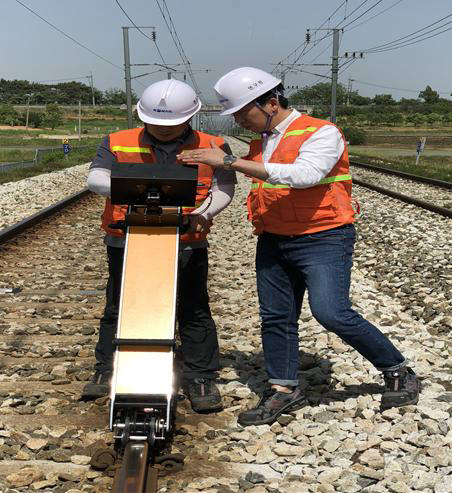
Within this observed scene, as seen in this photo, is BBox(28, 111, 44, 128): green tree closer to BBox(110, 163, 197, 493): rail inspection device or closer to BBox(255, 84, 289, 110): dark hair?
BBox(255, 84, 289, 110): dark hair

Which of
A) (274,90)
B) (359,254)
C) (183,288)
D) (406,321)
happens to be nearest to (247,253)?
(359,254)

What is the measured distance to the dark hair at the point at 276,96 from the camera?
3500mm

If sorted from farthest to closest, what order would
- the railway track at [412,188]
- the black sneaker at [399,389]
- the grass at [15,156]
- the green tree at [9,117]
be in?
the green tree at [9,117] → the grass at [15,156] → the railway track at [412,188] → the black sneaker at [399,389]

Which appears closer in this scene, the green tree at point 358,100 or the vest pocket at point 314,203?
the vest pocket at point 314,203

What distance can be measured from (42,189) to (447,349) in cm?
1353

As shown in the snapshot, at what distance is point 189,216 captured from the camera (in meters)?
3.60

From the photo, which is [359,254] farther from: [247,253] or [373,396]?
[373,396]

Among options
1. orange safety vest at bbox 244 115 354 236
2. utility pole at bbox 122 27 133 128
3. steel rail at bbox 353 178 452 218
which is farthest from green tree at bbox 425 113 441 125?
orange safety vest at bbox 244 115 354 236

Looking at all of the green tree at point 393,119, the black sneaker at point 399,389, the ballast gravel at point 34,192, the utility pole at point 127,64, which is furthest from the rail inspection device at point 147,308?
the green tree at point 393,119

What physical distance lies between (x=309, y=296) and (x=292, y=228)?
1.32ft

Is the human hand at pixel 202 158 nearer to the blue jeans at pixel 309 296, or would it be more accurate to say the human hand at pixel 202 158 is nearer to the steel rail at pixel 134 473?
the blue jeans at pixel 309 296

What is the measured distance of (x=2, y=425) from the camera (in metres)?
3.72

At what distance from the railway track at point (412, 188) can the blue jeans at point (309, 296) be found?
8.95 metres

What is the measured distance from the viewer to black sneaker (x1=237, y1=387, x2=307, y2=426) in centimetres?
383
